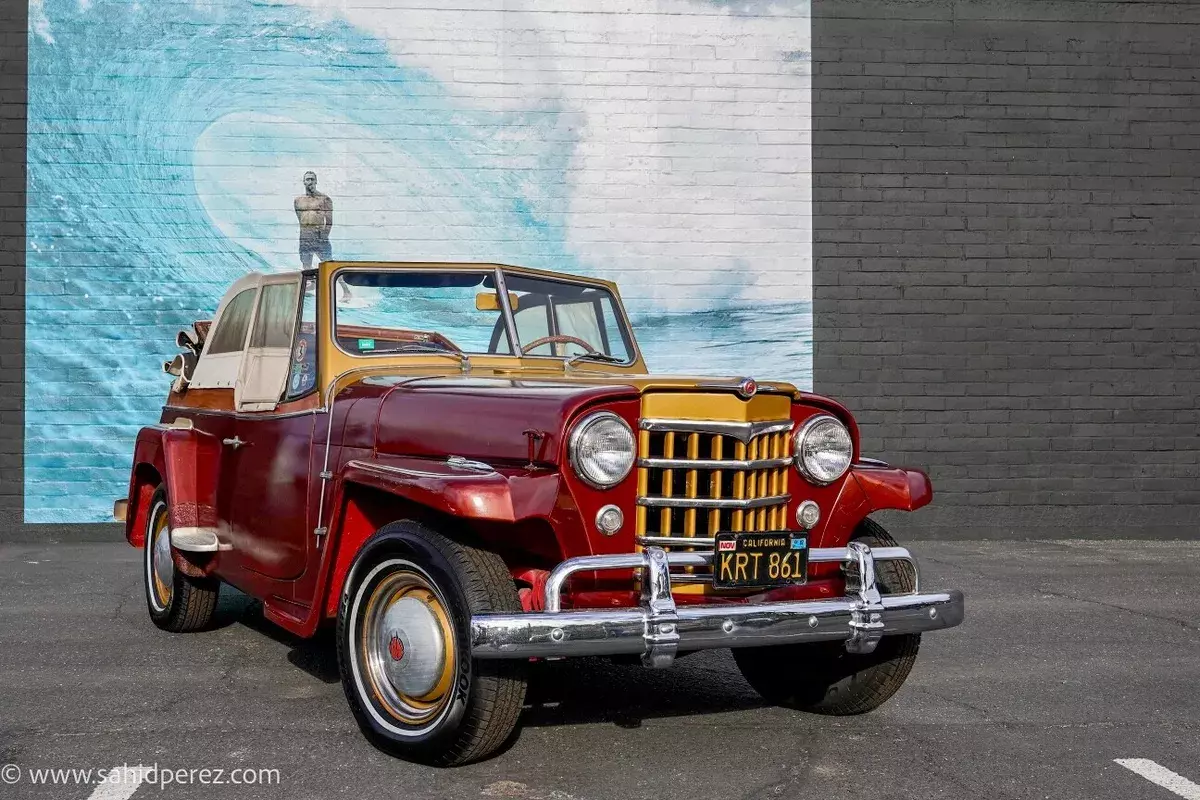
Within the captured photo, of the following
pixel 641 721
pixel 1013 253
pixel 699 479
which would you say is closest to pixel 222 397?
pixel 641 721

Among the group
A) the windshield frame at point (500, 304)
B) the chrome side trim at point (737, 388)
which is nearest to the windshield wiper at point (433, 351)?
the windshield frame at point (500, 304)

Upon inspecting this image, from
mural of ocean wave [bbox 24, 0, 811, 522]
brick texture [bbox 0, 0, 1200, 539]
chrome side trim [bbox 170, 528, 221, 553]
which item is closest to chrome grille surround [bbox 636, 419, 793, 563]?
chrome side trim [bbox 170, 528, 221, 553]

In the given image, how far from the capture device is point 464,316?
529cm

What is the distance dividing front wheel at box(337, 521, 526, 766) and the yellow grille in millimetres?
555

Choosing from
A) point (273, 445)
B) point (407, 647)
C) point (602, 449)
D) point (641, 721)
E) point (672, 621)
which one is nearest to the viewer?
point (672, 621)

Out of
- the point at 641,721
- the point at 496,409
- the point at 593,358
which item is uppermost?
the point at 593,358

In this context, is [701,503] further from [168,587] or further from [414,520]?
[168,587]

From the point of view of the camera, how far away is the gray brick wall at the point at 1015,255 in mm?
10664

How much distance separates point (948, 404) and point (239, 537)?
7263 mm

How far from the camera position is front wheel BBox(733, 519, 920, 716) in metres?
4.29

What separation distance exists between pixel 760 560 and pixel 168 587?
3645mm

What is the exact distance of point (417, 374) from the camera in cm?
474

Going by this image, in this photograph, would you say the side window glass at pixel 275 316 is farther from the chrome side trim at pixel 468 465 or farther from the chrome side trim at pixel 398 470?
the chrome side trim at pixel 468 465

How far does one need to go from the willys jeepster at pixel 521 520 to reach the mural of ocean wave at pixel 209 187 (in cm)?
534
